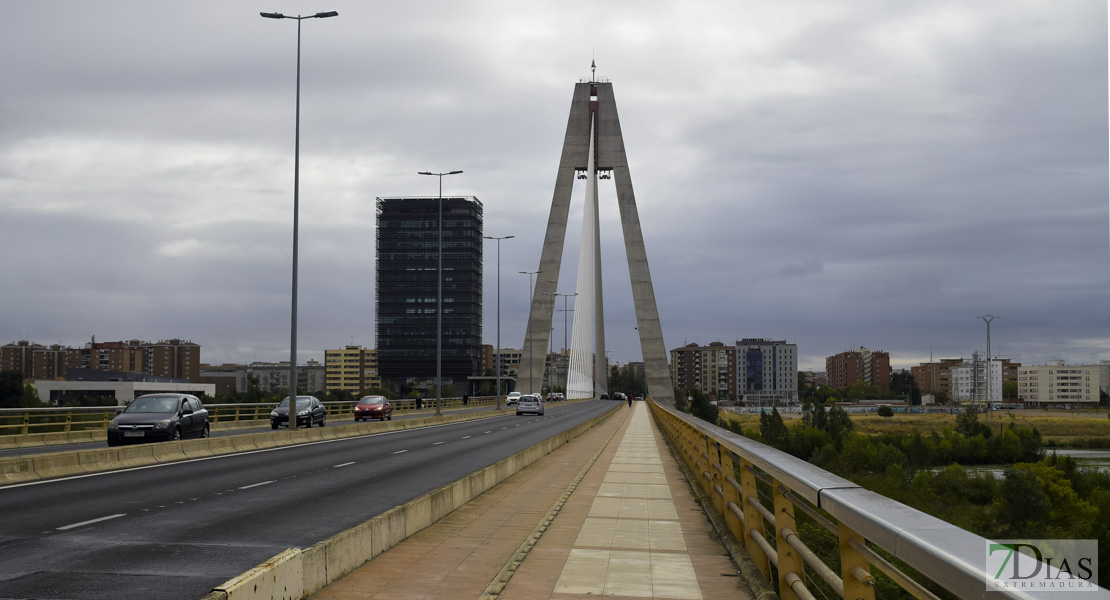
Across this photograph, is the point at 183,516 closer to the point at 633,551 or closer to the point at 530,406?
the point at 633,551

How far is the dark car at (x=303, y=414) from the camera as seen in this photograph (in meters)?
38.1

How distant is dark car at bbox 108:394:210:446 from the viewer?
23.2 metres

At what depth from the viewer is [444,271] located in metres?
169

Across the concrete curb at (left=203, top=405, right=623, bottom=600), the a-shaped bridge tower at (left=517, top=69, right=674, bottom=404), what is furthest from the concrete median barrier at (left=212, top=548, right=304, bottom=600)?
the a-shaped bridge tower at (left=517, top=69, right=674, bottom=404)

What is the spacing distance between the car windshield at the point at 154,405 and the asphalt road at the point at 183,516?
324cm

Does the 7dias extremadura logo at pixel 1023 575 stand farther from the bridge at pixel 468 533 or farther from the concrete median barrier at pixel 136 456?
the concrete median barrier at pixel 136 456

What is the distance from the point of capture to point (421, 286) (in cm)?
17138

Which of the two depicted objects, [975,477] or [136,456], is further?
[975,477]

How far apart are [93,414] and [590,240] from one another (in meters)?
50.1

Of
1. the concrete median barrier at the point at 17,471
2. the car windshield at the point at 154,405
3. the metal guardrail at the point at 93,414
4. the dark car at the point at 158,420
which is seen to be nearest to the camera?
the concrete median barrier at the point at 17,471

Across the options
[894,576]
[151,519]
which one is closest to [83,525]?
[151,519]

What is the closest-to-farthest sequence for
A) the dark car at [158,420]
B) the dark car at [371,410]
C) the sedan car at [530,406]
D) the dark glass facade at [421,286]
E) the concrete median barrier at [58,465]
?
the concrete median barrier at [58,465], the dark car at [158,420], the dark car at [371,410], the sedan car at [530,406], the dark glass facade at [421,286]

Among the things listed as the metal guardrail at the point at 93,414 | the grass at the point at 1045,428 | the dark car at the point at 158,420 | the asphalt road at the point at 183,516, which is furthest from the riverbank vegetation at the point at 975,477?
the metal guardrail at the point at 93,414

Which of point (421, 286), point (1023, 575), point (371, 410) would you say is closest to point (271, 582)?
point (1023, 575)
